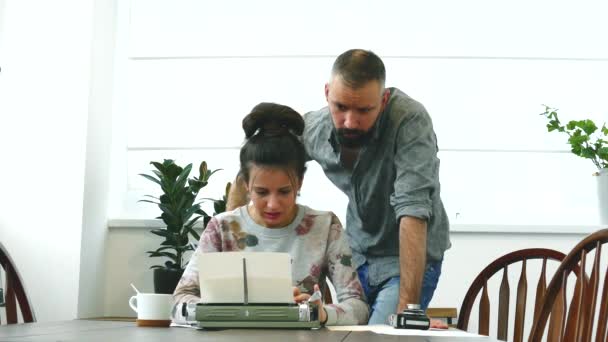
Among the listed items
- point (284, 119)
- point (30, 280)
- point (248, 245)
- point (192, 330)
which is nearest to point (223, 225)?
point (248, 245)

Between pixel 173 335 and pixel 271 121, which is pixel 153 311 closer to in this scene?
pixel 173 335

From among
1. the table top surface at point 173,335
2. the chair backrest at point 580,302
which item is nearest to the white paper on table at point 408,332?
the table top surface at point 173,335

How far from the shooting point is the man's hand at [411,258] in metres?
2.16

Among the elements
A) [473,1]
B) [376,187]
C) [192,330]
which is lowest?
[192,330]

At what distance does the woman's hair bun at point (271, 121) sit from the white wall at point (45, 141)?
1.64 metres

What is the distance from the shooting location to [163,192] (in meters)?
3.83

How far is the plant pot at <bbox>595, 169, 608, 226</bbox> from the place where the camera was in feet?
11.5

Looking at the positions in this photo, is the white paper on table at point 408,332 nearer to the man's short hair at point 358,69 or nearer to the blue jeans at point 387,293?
the blue jeans at point 387,293

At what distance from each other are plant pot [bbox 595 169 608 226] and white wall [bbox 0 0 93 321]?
83.0 inches

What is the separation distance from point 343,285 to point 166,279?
1.59 m

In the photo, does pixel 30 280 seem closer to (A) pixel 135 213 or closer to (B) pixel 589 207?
(A) pixel 135 213

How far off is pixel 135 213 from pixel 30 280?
1.78 ft

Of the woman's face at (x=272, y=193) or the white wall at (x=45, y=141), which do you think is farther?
the white wall at (x=45, y=141)

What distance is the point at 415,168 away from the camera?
227 cm
